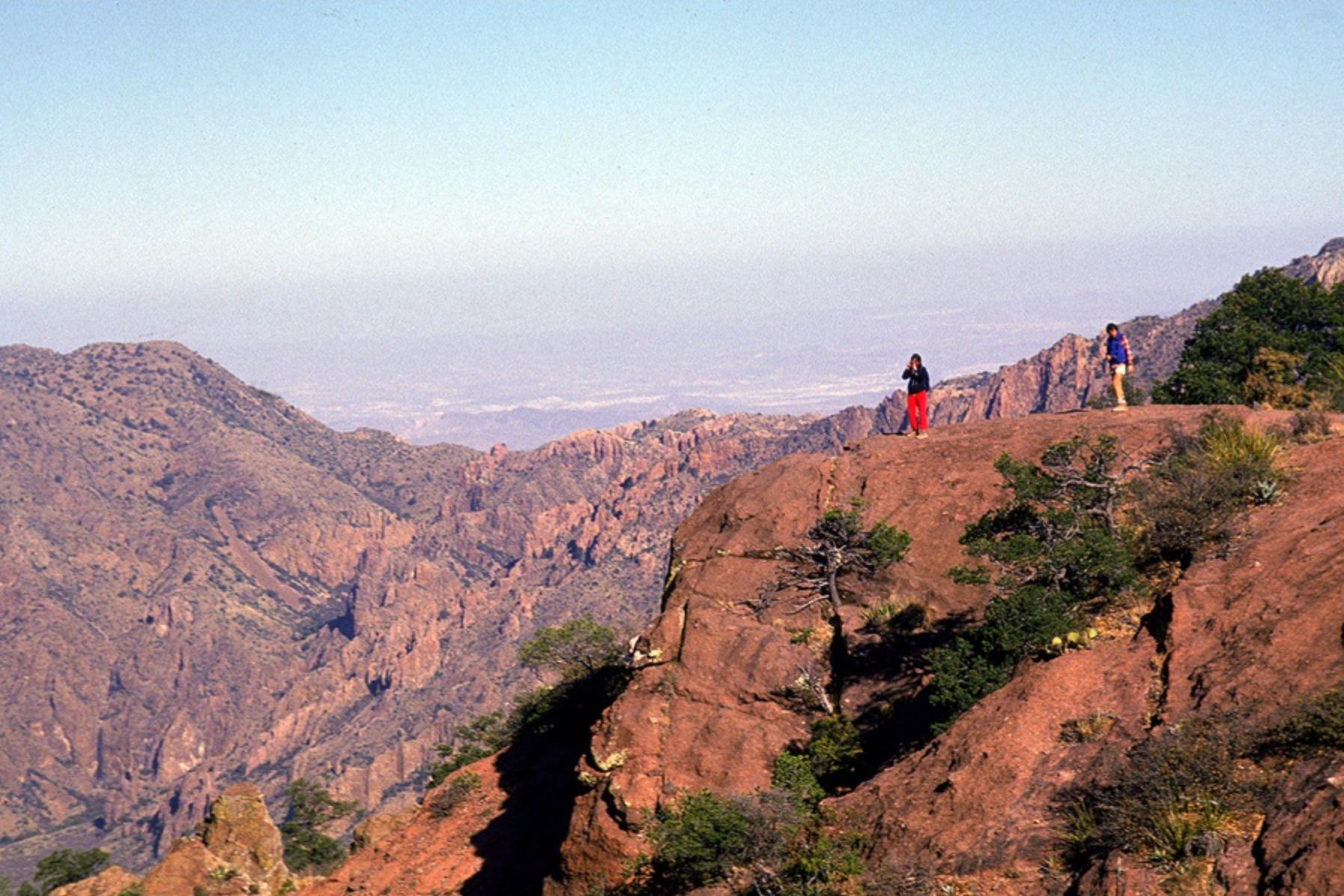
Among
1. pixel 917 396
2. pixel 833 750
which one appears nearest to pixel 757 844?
pixel 833 750

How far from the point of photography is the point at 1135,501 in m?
22.4

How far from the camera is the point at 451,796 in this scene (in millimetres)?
30969

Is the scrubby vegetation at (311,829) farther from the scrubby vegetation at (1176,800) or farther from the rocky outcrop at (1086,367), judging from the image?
the rocky outcrop at (1086,367)

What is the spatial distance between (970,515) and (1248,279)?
28206 mm

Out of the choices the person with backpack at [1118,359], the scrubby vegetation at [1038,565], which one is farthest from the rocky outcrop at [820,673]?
the scrubby vegetation at [1038,565]

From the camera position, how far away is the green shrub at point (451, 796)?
100 ft

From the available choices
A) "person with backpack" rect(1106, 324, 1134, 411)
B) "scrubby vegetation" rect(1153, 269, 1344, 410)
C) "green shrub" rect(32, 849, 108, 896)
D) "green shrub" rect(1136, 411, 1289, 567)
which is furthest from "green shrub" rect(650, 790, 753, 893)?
"green shrub" rect(32, 849, 108, 896)

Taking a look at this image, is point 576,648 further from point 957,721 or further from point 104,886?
point 957,721

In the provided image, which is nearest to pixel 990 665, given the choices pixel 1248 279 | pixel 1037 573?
pixel 1037 573

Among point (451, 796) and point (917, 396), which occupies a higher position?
point (917, 396)

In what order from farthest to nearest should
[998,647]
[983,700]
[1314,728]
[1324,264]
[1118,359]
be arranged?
[1324,264] → [1118,359] → [998,647] → [983,700] → [1314,728]

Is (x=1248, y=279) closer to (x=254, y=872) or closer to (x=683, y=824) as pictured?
(x=683, y=824)

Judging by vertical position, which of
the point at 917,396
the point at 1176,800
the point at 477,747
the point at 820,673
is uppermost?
the point at 917,396

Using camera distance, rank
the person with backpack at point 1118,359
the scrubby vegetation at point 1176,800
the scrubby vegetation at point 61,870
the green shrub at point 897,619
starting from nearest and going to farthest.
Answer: the scrubby vegetation at point 1176,800, the green shrub at point 897,619, the person with backpack at point 1118,359, the scrubby vegetation at point 61,870
